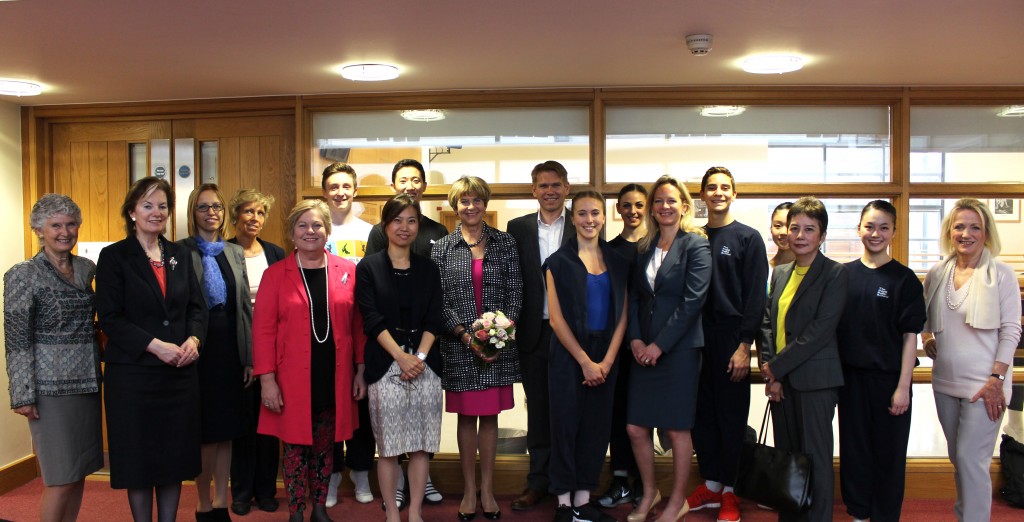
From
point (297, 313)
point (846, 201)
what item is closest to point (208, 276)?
point (297, 313)

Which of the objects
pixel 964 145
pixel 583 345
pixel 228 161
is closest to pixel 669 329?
pixel 583 345

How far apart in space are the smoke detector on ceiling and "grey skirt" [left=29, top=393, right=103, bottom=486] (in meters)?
3.07

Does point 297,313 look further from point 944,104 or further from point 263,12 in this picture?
point 944,104

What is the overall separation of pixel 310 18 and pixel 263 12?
0.19 metres

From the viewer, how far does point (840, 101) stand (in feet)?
14.8

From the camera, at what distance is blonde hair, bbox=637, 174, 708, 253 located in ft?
12.0

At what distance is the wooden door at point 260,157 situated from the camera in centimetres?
473

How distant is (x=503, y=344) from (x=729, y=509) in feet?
4.80

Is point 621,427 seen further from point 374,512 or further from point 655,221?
point 374,512

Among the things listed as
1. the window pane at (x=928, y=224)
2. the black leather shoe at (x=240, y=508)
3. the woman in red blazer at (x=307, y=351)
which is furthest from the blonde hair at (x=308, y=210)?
the window pane at (x=928, y=224)

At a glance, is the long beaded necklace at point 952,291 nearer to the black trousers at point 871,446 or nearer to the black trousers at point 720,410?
the black trousers at point 871,446

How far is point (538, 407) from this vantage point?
3.97 metres

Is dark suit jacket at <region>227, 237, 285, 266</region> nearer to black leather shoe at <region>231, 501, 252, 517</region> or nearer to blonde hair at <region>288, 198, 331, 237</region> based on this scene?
blonde hair at <region>288, 198, 331, 237</region>

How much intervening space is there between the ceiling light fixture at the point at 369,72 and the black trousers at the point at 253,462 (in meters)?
1.67
